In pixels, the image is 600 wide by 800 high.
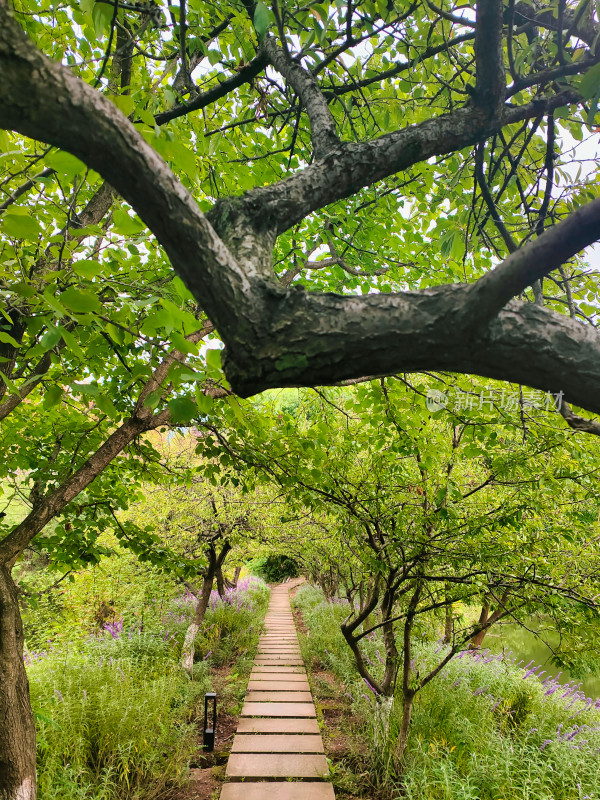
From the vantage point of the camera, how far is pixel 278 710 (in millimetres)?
5941

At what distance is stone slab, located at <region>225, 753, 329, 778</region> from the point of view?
14.2 feet

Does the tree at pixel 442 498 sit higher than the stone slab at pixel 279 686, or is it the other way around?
the tree at pixel 442 498

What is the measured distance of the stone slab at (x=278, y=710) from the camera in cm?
580

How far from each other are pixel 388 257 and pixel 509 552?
2.88 m

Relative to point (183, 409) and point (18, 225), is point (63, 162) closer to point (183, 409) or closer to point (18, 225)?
point (18, 225)

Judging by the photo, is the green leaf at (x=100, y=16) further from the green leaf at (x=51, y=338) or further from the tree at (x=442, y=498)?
the tree at (x=442, y=498)

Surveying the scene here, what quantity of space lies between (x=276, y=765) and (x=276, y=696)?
82.3 inches

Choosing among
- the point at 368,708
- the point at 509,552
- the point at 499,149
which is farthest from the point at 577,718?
the point at 499,149

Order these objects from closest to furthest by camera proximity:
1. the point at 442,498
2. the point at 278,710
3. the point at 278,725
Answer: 1. the point at 442,498
2. the point at 278,725
3. the point at 278,710

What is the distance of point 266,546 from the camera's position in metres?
10.7

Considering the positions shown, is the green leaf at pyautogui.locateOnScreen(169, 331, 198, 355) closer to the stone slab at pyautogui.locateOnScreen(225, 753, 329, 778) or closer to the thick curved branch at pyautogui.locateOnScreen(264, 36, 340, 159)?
the thick curved branch at pyautogui.locateOnScreen(264, 36, 340, 159)

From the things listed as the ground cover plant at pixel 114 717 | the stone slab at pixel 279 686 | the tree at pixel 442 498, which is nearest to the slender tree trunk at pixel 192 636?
the ground cover plant at pixel 114 717

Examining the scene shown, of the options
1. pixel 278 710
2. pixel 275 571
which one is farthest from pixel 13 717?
pixel 275 571

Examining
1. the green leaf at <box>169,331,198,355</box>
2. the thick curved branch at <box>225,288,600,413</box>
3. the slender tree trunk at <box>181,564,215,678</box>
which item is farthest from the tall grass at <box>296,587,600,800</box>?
the green leaf at <box>169,331,198,355</box>
